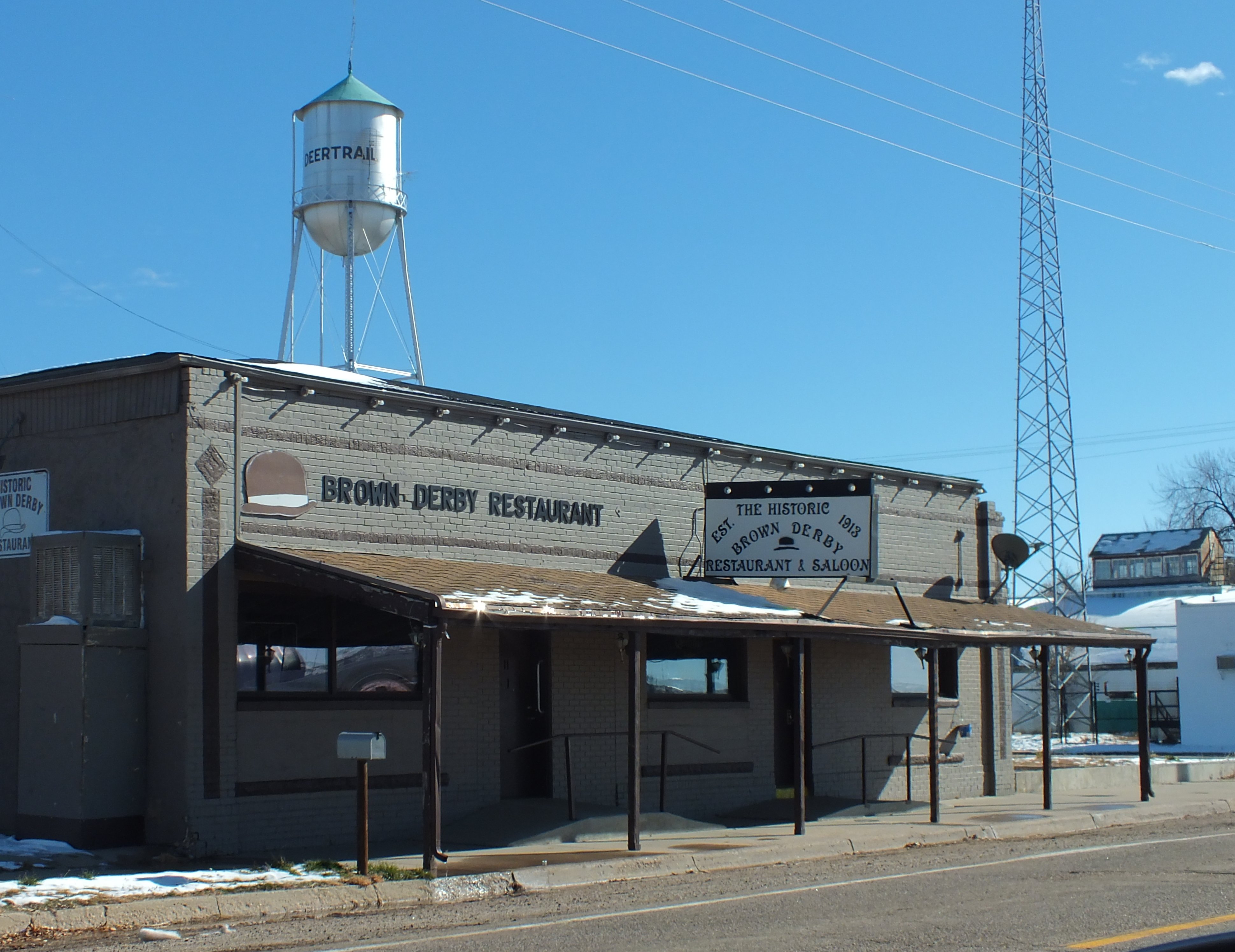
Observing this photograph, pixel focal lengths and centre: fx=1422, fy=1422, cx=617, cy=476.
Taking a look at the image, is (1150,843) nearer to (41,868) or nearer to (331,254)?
(41,868)

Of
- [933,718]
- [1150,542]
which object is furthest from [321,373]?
[1150,542]

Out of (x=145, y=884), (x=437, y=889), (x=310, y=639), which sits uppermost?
(x=310, y=639)

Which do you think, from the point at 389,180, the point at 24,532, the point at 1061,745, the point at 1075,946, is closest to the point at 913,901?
the point at 1075,946

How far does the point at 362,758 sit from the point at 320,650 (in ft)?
10.3

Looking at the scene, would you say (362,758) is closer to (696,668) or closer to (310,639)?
(310,639)

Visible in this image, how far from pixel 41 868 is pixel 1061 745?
3088cm

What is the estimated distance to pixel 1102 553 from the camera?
254 ft

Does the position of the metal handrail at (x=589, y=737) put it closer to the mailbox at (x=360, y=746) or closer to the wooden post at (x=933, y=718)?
the wooden post at (x=933, y=718)

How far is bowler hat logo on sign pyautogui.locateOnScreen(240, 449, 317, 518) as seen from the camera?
14.1 m

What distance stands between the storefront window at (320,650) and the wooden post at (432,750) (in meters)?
2.75

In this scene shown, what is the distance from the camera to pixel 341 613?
48.8 ft

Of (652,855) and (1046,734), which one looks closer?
(652,855)

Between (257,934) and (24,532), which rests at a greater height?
(24,532)

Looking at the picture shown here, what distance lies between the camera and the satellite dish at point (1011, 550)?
75.6 ft
